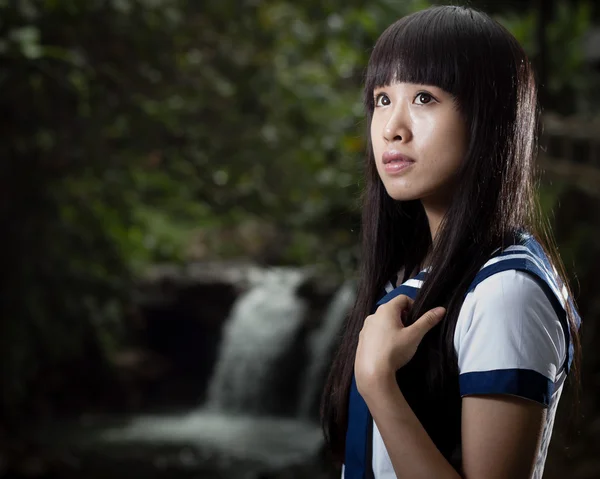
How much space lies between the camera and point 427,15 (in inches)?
48.1

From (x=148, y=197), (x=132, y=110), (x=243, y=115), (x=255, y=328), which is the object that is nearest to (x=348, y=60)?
(x=243, y=115)

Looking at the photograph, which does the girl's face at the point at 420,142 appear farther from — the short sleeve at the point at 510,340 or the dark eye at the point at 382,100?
the short sleeve at the point at 510,340

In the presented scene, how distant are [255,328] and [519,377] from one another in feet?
31.0

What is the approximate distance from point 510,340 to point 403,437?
7.3 inches

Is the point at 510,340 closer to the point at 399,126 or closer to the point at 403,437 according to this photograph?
the point at 403,437

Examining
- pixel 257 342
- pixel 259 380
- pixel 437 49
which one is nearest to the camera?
pixel 437 49

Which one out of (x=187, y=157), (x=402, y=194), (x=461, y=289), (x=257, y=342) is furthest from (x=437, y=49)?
(x=257, y=342)

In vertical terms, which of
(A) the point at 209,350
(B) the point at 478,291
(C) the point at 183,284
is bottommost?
(B) the point at 478,291

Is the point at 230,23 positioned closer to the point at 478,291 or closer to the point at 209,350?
the point at 478,291

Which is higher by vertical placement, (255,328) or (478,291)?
(255,328)

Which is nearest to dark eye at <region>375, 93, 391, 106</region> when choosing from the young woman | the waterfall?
the young woman

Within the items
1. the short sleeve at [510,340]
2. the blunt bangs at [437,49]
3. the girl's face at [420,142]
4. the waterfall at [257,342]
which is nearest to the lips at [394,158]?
the girl's face at [420,142]

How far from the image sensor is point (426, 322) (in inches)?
43.9

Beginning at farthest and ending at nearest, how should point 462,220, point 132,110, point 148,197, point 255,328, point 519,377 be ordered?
1. point 255,328
2. point 148,197
3. point 132,110
4. point 462,220
5. point 519,377
